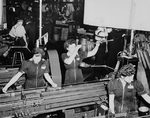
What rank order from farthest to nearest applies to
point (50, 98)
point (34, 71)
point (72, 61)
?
point (72, 61) < point (34, 71) < point (50, 98)

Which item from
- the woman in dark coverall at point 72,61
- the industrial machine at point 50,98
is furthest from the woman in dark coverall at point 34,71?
the woman in dark coverall at point 72,61

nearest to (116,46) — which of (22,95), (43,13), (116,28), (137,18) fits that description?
(116,28)

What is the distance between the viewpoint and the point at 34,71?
3.34 m

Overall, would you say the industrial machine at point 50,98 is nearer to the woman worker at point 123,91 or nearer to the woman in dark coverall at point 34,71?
the woman in dark coverall at point 34,71

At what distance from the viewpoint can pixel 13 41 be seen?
3701 mm

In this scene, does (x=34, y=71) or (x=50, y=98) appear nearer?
(x=50, y=98)

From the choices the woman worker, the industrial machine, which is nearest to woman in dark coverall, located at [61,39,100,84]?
the industrial machine

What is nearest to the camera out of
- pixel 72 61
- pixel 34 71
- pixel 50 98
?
pixel 50 98

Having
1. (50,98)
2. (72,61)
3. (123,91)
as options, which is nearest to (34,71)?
(50,98)

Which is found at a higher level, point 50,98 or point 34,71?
point 34,71

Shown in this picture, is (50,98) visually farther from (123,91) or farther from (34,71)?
(123,91)

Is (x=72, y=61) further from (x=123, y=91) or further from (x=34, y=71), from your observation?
(x=123, y=91)

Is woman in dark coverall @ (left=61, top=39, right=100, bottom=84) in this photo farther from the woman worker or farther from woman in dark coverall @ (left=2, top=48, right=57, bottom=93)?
the woman worker

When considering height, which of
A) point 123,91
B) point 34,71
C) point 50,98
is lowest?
point 50,98
